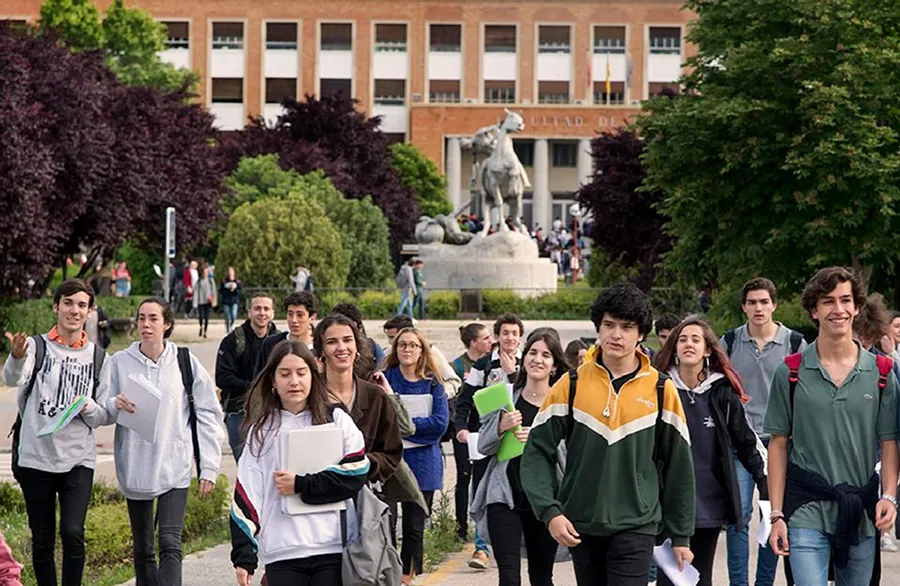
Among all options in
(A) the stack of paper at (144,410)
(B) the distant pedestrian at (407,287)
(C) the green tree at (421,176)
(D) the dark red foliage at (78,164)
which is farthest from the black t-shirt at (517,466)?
(C) the green tree at (421,176)

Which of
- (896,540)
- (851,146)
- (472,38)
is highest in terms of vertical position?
(472,38)

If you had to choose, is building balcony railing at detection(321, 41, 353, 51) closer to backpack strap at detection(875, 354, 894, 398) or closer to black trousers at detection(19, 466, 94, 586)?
black trousers at detection(19, 466, 94, 586)

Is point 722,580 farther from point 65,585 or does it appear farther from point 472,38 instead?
point 472,38

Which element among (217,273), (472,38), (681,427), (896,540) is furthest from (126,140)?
(472,38)

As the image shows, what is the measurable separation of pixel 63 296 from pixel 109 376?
0.45 m

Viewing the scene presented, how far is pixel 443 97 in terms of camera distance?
3844 inches

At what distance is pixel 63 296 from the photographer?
8258 mm

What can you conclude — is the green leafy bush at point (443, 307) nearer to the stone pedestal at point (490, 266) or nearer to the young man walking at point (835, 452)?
the stone pedestal at point (490, 266)

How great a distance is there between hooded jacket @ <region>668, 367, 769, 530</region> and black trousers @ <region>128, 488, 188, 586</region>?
2.43 meters

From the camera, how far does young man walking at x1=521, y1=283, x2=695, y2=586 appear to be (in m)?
6.00

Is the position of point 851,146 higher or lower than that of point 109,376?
higher

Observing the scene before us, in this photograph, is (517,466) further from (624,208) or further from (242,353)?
(624,208)

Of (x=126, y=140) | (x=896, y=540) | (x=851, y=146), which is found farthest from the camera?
(x=126, y=140)

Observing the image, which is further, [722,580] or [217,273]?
[217,273]
